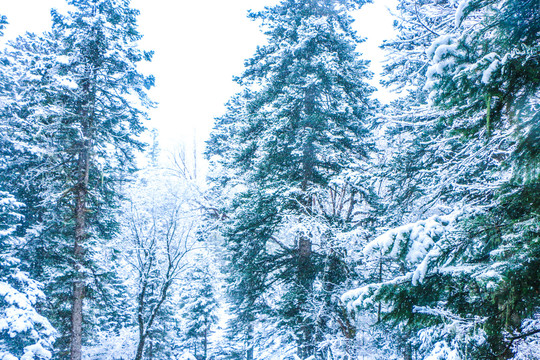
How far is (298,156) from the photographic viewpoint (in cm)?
1013

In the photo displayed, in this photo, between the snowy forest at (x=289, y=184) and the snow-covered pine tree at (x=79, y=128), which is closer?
the snowy forest at (x=289, y=184)

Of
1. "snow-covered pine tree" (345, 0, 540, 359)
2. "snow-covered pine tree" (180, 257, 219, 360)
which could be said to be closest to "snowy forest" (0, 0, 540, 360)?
"snow-covered pine tree" (345, 0, 540, 359)

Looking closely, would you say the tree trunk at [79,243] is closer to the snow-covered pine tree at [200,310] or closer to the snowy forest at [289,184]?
the snowy forest at [289,184]

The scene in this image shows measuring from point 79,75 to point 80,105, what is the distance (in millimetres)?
1154

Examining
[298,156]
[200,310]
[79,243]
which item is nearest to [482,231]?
[298,156]

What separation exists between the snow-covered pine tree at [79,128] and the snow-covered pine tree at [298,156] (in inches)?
185

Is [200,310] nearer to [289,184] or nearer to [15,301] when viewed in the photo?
[15,301]

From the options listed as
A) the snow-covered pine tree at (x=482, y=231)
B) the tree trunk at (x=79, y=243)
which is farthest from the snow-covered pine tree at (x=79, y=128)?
the snow-covered pine tree at (x=482, y=231)

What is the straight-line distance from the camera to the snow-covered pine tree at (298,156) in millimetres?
9609

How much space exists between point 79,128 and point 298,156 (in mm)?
7677

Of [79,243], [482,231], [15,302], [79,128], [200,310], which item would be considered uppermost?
[79,128]

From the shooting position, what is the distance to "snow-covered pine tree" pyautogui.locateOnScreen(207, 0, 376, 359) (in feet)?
31.5

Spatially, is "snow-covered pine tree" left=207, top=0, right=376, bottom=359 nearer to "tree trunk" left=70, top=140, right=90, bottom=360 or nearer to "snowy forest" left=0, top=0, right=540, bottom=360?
"snowy forest" left=0, top=0, right=540, bottom=360

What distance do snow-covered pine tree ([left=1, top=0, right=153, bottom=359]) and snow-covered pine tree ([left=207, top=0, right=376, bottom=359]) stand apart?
15.4 feet
